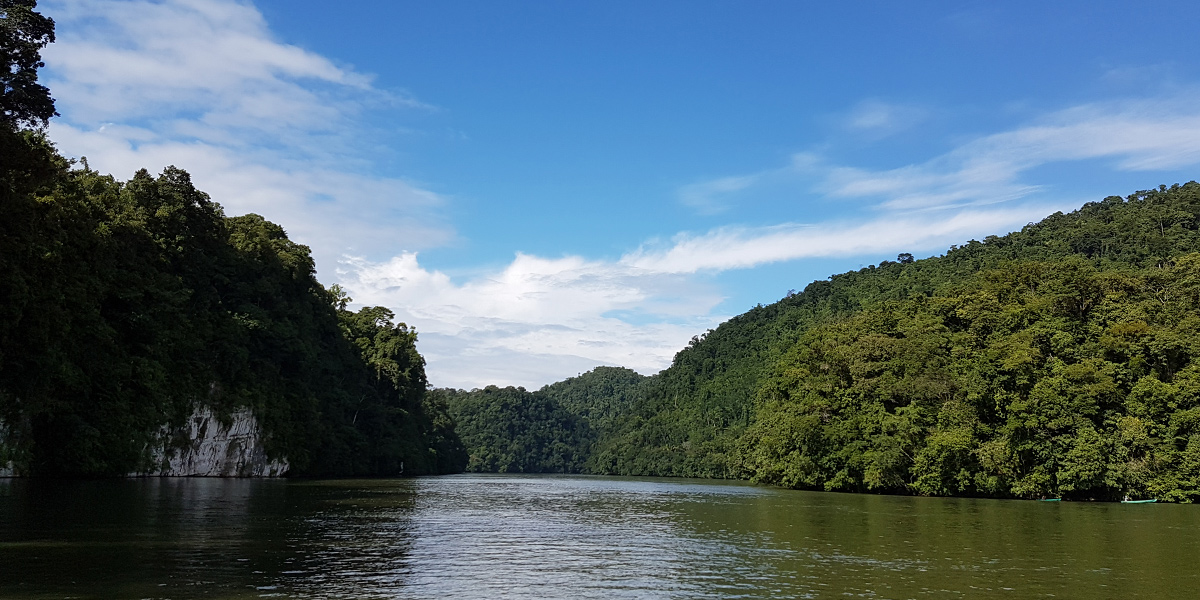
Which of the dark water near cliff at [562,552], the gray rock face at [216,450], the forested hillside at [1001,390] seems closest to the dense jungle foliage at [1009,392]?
the forested hillside at [1001,390]

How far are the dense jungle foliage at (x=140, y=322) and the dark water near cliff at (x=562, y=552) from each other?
1559cm

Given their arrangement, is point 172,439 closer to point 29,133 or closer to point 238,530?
point 29,133

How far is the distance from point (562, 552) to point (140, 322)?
57967 mm

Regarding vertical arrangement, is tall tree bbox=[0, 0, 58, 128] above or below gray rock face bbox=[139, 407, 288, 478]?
above

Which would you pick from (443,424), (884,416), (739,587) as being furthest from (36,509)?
(443,424)

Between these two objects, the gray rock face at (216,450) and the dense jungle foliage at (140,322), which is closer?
the dense jungle foliage at (140,322)

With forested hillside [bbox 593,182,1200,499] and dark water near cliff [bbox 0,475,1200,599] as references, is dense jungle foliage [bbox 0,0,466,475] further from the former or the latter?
forested hillside [bbox 593,182,1200,499]

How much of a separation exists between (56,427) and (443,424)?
392 feet

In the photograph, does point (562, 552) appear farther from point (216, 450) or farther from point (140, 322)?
point (216, 450)

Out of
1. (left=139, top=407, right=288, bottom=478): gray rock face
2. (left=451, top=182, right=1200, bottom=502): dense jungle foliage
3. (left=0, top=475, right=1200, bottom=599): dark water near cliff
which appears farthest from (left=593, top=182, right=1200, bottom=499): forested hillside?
(left=139, top=407, right=288, bottom=478): gray rock face

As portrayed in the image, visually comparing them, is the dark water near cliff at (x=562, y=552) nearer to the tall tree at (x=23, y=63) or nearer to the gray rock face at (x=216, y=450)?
the tall tree at (x=23, y=63)

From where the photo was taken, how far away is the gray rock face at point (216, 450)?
78188mm

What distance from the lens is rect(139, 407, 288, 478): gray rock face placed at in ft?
257

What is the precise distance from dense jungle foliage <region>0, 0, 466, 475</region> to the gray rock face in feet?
4.97
